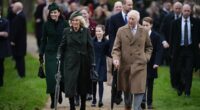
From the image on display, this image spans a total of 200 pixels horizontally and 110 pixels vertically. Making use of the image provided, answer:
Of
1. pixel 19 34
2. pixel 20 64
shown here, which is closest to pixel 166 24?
pixel 19 34

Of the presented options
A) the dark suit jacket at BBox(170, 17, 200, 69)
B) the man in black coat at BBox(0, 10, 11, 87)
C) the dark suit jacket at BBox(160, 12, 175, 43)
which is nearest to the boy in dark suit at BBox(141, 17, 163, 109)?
the dark suit jacket at BBox(170, 17, 200, 69)

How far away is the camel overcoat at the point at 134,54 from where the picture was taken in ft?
52.3

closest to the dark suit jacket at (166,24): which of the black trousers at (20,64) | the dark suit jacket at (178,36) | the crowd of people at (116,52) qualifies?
the crowd of people at (116,52)

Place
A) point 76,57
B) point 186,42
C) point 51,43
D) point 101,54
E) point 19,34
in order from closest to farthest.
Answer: point 76,57, point 51,43, point 101,54, point 186,42, point 19,34

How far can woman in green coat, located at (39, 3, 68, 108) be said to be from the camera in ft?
58.1

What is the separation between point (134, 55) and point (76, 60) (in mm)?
1186

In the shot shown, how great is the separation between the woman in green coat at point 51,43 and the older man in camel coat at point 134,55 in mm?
2034

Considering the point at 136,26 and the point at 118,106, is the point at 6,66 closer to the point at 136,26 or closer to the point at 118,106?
the point at 118,106

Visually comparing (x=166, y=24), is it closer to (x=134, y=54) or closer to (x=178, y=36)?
(x=178, y=36)

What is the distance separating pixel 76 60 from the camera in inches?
641

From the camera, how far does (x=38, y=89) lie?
21250mm

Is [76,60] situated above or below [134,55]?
below

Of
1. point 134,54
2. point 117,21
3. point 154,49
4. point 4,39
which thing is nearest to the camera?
point 134,54

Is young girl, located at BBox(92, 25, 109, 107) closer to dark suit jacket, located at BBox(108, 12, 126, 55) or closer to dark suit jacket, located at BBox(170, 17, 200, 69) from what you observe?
dark suit jacket, located at BBox(108, 12, 126, 55)
